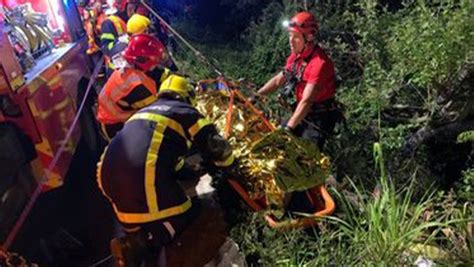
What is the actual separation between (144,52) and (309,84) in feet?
4.44

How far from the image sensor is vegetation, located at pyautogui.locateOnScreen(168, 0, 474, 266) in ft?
9.17

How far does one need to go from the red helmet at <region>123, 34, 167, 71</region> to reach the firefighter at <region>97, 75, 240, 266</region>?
62 cm

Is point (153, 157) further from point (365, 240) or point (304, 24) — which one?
point (304, 24)

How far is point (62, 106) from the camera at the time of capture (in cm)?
403

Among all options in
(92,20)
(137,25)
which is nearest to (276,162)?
(137,25)

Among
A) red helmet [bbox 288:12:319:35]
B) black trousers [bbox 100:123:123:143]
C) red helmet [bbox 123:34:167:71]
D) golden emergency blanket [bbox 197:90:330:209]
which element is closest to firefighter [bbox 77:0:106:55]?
black trousers [bbox 100:123:123:143]

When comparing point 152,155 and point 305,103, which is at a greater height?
point 152,155

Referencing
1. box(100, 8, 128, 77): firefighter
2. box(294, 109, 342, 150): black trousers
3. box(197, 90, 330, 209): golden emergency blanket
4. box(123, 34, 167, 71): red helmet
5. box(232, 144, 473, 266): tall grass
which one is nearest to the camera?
box(232, 144, 473, 266): tall grass

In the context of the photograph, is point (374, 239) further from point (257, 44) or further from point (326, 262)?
point (257, 44)

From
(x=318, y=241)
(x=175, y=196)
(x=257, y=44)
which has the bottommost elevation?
(x=257, y=44)

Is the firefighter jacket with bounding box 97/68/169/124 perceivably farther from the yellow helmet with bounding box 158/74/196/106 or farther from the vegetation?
the vegetation

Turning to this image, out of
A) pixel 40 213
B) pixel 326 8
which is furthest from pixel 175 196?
pixel 326 8

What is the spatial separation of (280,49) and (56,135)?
4.52 metres

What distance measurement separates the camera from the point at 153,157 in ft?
9.20
